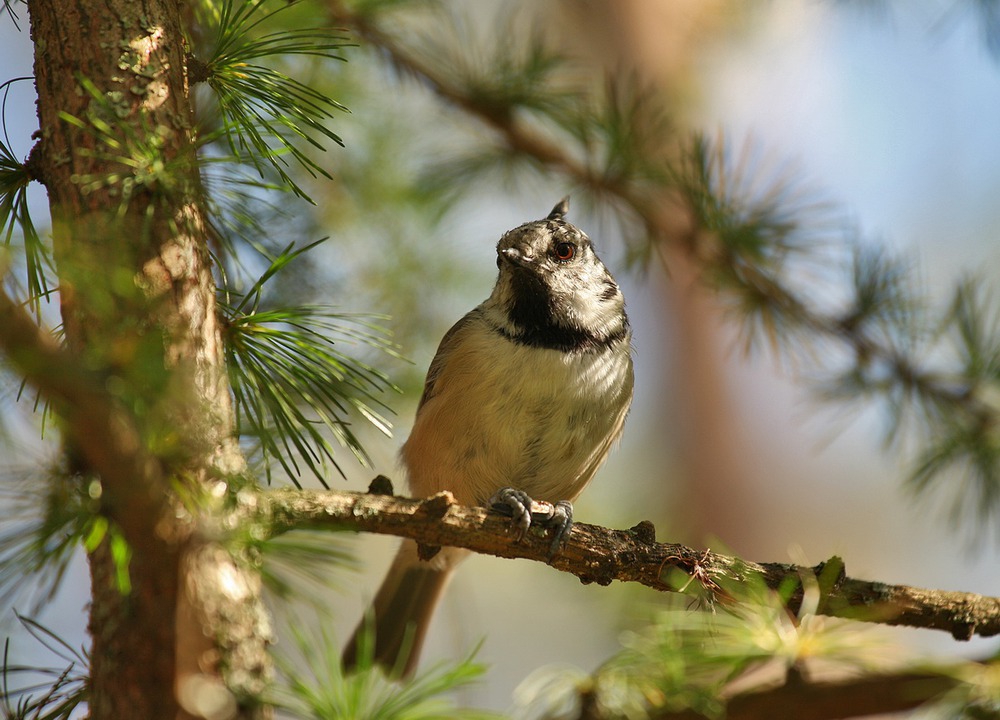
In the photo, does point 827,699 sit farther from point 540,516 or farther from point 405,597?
point 405,597

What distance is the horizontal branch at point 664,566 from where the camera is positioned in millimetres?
2117

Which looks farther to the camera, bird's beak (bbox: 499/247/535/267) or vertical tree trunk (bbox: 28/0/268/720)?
bird's beak (bbox: 499/247/535/267)

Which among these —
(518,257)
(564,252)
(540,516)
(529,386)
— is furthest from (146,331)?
(564,252)

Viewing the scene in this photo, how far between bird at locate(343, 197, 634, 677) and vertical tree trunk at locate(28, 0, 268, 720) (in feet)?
4.27

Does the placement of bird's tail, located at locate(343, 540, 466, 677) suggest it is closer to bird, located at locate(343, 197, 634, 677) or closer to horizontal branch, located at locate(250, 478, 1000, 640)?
bird, located at locate(343, 197, 634, 677)

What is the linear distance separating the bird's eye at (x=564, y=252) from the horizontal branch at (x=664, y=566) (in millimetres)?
1642

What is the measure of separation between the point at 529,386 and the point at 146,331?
1778mm

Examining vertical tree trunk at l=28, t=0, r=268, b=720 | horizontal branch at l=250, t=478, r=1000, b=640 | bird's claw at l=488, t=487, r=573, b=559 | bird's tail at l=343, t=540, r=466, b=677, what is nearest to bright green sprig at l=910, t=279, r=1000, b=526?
horizontal branch at l=250, t=478, r=1000, b=640

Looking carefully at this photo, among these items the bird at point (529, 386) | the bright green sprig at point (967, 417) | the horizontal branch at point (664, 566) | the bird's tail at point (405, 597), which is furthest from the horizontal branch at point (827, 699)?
the bird's tail at point (405, 597)

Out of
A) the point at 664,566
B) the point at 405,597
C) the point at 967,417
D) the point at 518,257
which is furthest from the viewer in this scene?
the point at 405,597

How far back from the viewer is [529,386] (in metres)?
3.24

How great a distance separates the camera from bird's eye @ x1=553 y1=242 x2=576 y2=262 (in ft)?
12.5

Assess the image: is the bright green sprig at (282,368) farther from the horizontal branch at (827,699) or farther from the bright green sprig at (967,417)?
the bright green sprig at (967,417)

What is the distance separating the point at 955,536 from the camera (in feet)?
11.0
